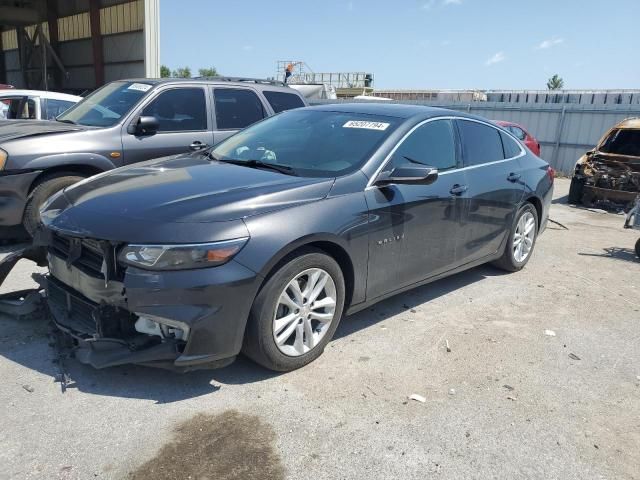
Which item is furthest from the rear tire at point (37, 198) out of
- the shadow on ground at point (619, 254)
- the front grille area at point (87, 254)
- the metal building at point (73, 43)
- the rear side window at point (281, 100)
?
the metal building at point (73, 43)

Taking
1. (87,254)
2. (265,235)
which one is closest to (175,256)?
(265,235)

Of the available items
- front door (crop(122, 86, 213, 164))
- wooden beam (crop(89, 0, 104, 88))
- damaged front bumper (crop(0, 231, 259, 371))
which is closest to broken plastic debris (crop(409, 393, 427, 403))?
damaged front bumper (crop(0, 231, 259, 371))

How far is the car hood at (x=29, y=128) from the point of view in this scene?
5.49 meters

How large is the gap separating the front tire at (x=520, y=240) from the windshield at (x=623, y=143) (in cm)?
584

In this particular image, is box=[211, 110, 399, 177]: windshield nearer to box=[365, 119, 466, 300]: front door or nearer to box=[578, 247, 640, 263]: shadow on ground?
box=[365, 119, 466, 300]: front door

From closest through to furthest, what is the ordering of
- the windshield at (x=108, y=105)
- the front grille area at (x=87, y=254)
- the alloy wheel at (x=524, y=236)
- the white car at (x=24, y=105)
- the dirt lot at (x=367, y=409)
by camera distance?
the dirt lot at (x=367, y=409) < the front grille area at (x=87, y=254) < the alloy wheel at (x=524, y=236) < the windshield at (x=108, y=105) < the white car at (x=24, y=105)

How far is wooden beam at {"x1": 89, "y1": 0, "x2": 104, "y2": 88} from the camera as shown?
23578 mm

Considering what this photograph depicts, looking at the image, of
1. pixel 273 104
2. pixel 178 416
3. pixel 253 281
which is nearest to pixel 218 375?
pixel 178 416

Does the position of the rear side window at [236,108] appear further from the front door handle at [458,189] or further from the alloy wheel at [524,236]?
the alloy wheel at [524,236]

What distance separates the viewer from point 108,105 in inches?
251

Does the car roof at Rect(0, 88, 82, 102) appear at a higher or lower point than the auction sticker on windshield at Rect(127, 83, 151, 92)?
lower

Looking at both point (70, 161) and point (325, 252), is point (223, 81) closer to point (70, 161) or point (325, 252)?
point (70, 161)

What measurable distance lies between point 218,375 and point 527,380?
1.99 metres

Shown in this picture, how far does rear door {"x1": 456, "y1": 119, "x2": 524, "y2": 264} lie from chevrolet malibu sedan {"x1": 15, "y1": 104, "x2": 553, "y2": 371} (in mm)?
27
